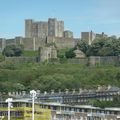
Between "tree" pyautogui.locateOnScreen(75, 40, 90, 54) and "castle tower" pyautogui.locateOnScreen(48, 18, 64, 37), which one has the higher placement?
"castle tower" pyautogui.locateOnScreen(48, 18, 64, 37)

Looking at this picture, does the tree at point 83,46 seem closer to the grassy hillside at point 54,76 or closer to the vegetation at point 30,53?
the vegetation at point 30,53

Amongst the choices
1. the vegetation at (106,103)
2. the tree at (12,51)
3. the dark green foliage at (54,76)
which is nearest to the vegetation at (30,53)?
the tree at (12,51)

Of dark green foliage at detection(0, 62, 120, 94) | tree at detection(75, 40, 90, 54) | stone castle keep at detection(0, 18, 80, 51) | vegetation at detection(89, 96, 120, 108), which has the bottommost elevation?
vegetation at detection(89, 96, 120, 108)

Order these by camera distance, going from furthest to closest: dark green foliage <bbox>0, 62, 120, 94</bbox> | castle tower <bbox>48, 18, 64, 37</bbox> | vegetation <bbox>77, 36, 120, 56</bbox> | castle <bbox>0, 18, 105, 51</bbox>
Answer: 1. castle tower <bbox>48, 18, 64, 37</bbox>
2. castle <bbox>0, 18, 105, 51</bbox>
3. vegetation <bbox>77, 36, 120, 56</bbox>
4. dark green foliage <bbox>0, 62, 120, 94</bbox>

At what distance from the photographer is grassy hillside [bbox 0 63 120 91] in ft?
445

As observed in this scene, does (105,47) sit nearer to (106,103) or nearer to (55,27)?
(55,27)

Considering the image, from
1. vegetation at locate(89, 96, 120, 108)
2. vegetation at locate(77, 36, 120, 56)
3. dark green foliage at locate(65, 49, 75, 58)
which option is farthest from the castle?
vegetation at locate(89, 96, 120, 108)

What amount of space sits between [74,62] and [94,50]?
4570mm

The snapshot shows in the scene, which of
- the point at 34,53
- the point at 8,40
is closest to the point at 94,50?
the point at 34,53

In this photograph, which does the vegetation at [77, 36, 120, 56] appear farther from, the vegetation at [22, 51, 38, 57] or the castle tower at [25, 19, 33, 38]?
the castle tower at [25, 19, 33, 38]

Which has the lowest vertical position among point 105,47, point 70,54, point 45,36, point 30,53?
point 70,54

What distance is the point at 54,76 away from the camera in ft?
465

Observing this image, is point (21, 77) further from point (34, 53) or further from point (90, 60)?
point (34, 53)

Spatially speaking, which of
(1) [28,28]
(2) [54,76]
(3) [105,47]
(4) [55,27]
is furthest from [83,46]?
(2) [54,76]
